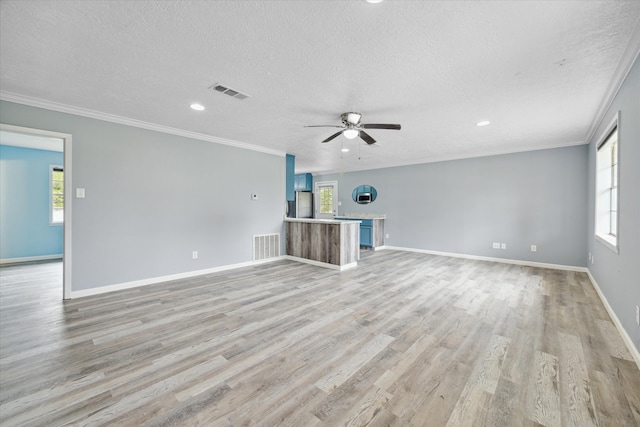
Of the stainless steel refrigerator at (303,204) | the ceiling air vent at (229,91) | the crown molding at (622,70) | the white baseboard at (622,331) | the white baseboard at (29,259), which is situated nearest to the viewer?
the crown molding at (622,70)

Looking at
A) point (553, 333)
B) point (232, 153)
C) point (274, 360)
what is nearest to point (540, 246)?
point (553, 333)

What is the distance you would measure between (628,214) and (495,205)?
363 cm

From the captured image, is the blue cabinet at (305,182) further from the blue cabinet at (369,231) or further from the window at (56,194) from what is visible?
the window at (56,194)

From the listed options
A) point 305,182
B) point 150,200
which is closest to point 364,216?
point 305,182

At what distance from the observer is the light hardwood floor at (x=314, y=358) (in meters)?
1.53

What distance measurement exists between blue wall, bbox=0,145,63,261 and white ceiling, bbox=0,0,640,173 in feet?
12.6

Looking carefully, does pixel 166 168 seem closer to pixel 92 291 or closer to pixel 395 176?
pixel 92 291

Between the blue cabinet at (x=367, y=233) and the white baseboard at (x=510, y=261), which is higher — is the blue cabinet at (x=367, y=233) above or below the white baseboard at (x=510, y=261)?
above

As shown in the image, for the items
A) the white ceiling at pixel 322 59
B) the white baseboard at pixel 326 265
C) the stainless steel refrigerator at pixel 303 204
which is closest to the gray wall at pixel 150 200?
the white ceiling at pixel 322 59

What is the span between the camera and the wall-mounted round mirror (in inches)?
316

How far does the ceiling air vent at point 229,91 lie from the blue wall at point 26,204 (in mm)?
5826

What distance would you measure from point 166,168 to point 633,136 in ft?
18.3

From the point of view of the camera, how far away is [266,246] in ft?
18.7

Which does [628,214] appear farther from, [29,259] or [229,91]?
[29,259]
